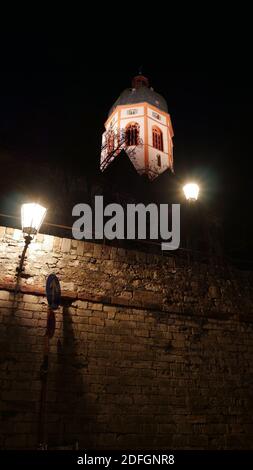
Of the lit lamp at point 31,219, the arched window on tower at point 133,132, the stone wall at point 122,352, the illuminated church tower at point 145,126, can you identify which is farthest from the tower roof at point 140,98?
the lit lamp at point 31,219

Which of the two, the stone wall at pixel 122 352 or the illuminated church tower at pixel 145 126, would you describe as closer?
the stone wall at pixel 122 352

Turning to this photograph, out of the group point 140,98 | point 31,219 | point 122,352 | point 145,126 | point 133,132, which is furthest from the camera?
point 140,98

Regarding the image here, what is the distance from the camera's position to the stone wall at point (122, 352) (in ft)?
18.5

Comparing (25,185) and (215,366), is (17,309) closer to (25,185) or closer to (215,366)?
(215,366)

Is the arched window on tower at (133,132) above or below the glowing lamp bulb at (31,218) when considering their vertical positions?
above

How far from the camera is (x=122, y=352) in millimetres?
6500

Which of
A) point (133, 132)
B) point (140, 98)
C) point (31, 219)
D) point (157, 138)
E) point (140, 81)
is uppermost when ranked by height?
point (140, 81)

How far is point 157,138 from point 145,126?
1943 millimetres

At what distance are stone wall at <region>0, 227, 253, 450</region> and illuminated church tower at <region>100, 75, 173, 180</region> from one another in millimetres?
21106

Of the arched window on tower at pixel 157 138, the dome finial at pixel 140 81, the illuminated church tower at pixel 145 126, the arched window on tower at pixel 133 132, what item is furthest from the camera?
the dome finial at pixel 140 81

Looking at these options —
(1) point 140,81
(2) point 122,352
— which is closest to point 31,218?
(2) point 122,352

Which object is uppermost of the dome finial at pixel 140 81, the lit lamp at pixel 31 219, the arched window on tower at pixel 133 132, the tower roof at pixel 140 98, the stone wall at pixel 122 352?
the dome finial at pixel 140 81

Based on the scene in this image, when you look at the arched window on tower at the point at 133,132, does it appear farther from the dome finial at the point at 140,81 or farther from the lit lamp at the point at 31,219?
the lit lamp at the point at 31,219

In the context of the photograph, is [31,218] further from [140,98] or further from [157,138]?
[140,98]
